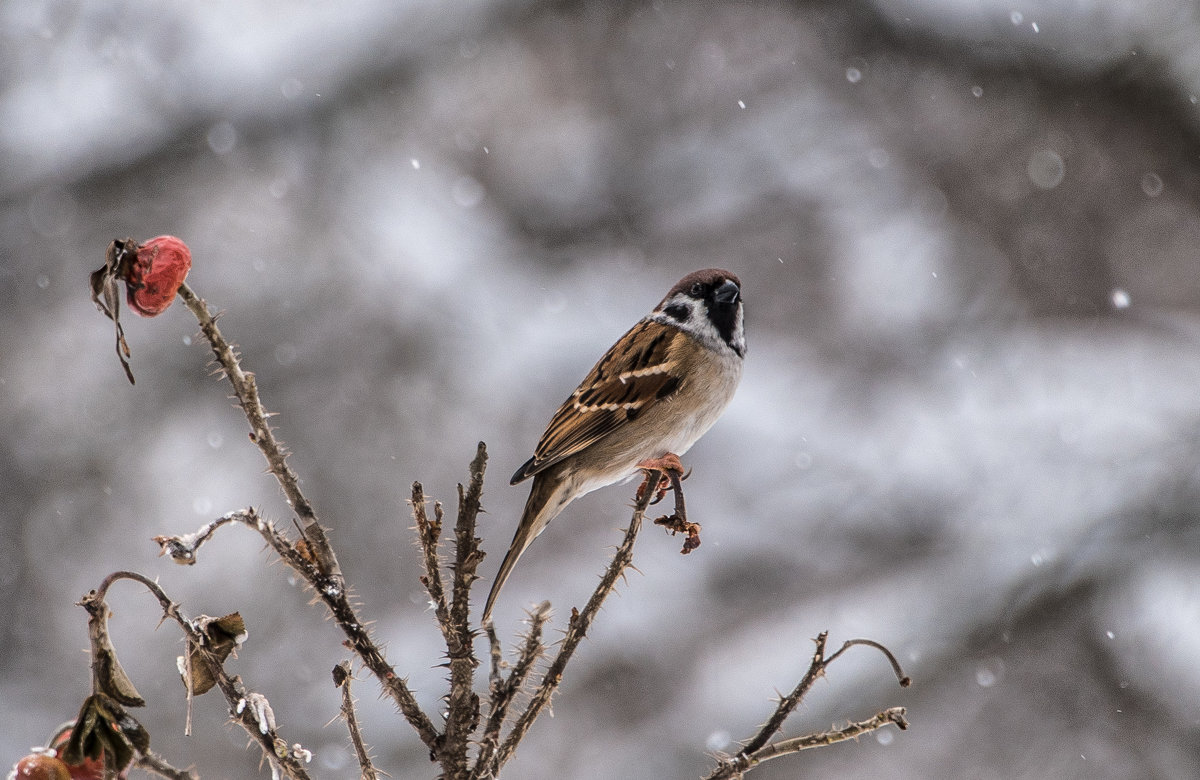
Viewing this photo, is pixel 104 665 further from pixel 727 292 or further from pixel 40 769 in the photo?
pixel 727 292

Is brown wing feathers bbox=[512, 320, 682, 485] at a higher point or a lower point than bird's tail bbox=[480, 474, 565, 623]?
higher

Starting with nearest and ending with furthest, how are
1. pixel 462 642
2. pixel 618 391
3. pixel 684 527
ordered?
pixel 462 642 → pixel 684 527 → pixel 618 391

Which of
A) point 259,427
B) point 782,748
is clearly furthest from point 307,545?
point 782,748

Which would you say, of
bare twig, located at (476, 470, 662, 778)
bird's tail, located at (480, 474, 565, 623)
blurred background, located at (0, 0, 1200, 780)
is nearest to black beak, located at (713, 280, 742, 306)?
bird's tail, located at (480, 474, 565, 623)

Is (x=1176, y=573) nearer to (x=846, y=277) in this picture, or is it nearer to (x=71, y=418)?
(x=846, y=277)

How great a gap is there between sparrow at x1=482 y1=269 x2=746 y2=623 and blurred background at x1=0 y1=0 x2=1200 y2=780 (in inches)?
67.0

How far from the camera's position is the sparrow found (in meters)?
1.93

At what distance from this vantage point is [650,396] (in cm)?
211

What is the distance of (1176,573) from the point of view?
398cm

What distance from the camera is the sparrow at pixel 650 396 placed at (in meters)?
1.93

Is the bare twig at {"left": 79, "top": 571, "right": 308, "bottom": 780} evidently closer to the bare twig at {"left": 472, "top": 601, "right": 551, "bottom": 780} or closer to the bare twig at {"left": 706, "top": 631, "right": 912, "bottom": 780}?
the bare twig at {"left": 472, "top": 601, "right": 551, "bottom": 780}

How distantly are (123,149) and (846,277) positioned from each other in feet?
11.5

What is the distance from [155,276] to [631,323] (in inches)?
143

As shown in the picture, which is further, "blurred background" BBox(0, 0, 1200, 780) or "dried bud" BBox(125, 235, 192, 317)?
"blurred background" BBox(0, 0, 1200, 780)
